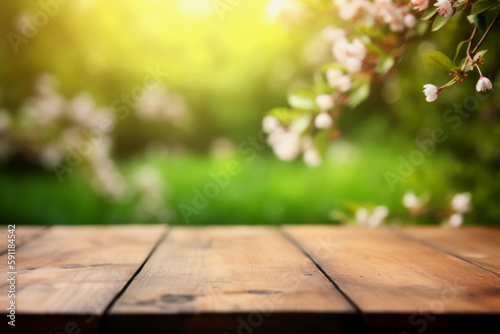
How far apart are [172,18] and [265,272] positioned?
277cm

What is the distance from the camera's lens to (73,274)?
86cm

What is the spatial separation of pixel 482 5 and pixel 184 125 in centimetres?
330

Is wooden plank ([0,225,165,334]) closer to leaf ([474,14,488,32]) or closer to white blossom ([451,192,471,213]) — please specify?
leaf ([474,14,488,32])

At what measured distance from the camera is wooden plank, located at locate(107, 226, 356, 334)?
2.14ft

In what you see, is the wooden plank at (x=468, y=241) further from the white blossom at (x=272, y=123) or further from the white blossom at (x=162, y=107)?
the white blossom at (x=162, y=107)

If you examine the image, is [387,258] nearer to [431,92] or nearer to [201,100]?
[431,92]

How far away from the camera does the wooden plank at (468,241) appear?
1021 millimetres

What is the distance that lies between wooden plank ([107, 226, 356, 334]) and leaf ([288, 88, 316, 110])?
0.43m

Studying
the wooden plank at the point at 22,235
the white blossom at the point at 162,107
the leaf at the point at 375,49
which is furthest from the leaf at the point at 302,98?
the white blossom at the point at 162,107

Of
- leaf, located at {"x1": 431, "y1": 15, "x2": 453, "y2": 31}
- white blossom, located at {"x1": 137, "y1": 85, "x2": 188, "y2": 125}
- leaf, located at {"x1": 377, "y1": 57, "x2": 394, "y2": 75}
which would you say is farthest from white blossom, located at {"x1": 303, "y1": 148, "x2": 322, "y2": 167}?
white blossom, located at {"x1": 137, "y1": 85, "x2": 188, "y2": 125}

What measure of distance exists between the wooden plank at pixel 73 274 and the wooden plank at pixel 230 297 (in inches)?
1.4

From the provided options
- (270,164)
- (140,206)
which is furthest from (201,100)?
(140,206)

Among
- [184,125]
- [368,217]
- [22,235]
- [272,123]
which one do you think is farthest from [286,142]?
[184,125]

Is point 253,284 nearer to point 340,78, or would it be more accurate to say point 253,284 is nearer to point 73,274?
point 73,274
